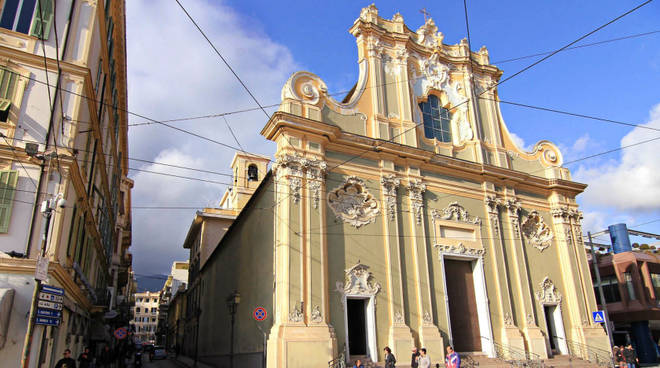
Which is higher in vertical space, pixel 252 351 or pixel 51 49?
pixel 51 49

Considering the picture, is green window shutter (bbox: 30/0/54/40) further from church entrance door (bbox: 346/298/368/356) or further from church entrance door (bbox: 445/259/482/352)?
church entrance door (bbox: 445/259/482/352)

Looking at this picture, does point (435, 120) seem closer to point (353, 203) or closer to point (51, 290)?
point (353, 203)

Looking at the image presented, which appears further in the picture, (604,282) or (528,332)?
(604,282)

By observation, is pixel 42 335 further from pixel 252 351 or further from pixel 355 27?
pixel 355 27

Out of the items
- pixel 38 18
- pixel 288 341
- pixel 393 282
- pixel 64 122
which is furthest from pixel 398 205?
pixel 38 18

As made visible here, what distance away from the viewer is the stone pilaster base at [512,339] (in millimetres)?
19094

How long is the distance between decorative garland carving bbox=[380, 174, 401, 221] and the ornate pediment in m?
2.68

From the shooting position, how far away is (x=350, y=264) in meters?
17.0

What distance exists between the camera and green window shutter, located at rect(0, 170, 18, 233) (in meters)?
A: 10.5

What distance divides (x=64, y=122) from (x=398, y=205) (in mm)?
12430

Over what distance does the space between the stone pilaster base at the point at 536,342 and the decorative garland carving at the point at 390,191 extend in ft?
26.8

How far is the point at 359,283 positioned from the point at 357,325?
64.2 inches

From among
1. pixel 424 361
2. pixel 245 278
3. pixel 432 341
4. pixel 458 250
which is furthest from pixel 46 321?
pixel 458 250

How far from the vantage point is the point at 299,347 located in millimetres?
14422
